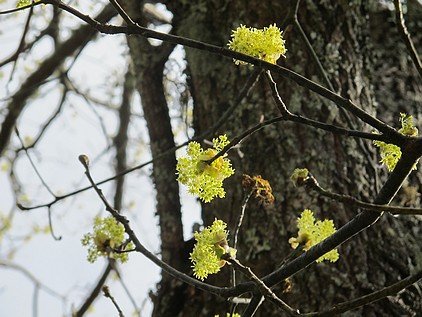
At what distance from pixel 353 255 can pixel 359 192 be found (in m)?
0.19

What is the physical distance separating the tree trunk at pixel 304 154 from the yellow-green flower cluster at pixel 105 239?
451mm

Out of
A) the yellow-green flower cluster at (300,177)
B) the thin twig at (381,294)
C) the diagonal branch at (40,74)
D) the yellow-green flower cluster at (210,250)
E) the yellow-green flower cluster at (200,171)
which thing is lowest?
the thin twig at (381,294)

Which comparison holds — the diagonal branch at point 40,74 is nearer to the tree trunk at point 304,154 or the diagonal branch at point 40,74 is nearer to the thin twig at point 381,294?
the tree trunk at point 304,154

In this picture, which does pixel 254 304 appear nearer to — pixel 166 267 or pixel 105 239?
pixel 166 267

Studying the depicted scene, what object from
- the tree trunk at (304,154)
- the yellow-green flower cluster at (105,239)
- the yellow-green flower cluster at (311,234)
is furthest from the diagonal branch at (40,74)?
the yellow-green flower cluster at (311,234)

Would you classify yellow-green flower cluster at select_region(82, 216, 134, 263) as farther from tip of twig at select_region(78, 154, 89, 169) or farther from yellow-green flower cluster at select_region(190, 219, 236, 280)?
yellow-green flower cluster at select_region(190, 219, 236, 280)

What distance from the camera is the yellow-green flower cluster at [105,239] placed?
124 centimetres

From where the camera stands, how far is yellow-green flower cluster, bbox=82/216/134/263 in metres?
1.24

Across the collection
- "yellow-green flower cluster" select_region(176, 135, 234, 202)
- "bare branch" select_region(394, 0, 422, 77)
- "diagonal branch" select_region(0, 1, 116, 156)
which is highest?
"diagonal branch" select_region(0, 1, 116, 156)

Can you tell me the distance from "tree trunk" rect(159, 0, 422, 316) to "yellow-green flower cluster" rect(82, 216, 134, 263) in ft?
1.48

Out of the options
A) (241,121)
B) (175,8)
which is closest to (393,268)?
(241,121)

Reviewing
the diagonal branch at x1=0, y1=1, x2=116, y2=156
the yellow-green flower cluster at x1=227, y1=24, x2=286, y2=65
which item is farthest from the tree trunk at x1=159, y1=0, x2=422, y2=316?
the diagonal branch at x1=0, y1=1, x2=116, y2=156

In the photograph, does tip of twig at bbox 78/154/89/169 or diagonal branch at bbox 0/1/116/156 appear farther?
diagonal branch at bbox 0/1/116/156

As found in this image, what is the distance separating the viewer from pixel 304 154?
1.70 metres
